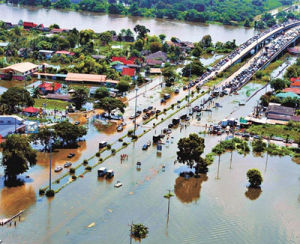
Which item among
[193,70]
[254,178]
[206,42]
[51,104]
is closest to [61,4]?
[206,42]

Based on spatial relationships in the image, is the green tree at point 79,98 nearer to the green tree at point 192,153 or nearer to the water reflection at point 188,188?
the green tree at point 192,153

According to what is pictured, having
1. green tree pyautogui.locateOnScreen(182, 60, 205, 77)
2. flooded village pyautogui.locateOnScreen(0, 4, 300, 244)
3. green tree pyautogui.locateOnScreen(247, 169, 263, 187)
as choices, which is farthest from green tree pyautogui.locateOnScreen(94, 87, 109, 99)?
green tree pyautogui.locateOnScreen(247, 169, 263, 187)

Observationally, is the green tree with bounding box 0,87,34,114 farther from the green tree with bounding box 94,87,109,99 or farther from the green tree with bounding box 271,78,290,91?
the green tree with bounding box 271,78,290,91

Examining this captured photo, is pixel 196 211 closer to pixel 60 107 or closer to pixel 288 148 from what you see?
pixel 288 148

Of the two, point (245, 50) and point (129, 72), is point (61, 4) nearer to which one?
point (245, 50)

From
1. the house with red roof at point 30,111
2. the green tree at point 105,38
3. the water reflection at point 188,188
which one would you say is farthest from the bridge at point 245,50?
the water reflection at point 188,188

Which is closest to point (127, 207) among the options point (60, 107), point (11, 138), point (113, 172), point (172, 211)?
point (172, 211)

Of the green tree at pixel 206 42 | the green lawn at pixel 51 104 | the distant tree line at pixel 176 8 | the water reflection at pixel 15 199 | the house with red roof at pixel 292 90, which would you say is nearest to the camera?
the water reflection at pixel 15 199
